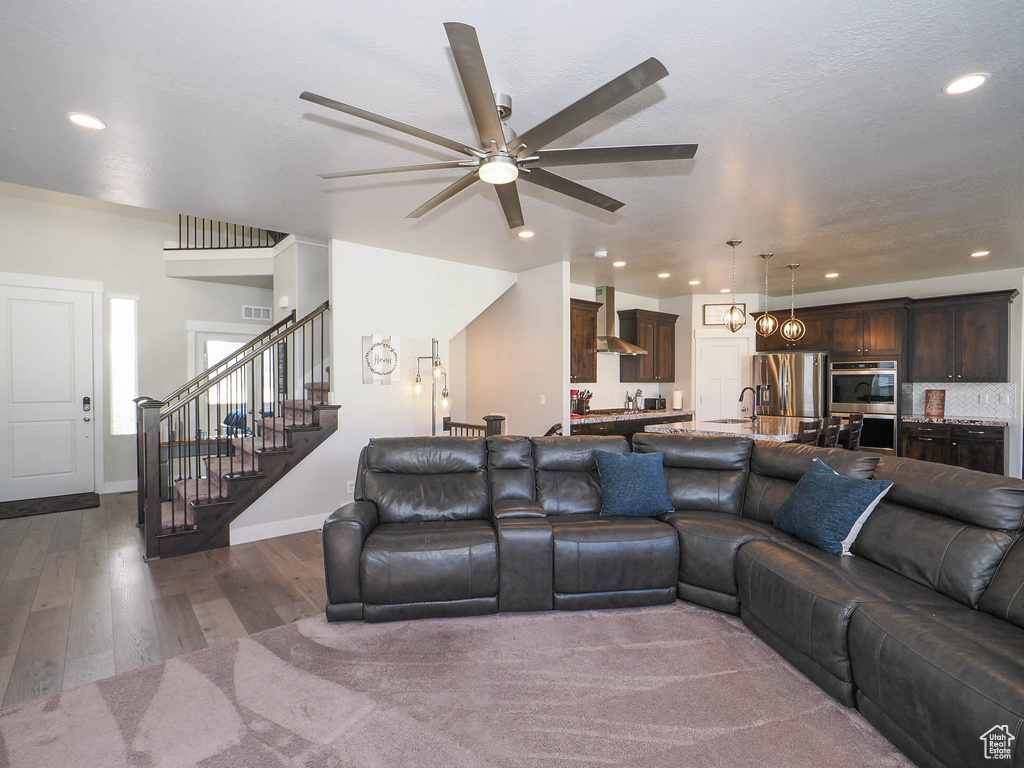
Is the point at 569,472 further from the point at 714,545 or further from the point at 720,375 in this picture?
the point at 720,375

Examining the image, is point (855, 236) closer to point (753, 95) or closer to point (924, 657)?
point (753, 95)

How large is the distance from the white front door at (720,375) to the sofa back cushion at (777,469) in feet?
15.4

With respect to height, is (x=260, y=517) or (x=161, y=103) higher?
(x=161, y=103)

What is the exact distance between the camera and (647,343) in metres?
8.02

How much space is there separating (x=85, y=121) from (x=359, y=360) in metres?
2.81

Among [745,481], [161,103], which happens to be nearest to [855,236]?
[745,481]

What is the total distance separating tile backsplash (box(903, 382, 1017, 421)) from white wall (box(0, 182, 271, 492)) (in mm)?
9607

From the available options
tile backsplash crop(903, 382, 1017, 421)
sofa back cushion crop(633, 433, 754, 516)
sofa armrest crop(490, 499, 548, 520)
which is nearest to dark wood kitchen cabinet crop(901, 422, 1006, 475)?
tile backsplash crop(903, 382, 1017, 421)

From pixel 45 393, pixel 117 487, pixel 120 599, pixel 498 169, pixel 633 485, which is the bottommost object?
pixel 120 599

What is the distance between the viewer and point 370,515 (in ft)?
10.3

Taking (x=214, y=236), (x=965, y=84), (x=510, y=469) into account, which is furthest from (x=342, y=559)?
(x=214, y=236)

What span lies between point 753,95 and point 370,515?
3.09 m

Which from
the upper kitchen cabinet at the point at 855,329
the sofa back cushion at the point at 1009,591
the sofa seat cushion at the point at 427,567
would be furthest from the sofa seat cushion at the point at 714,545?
the upper kitchen cabinet at the point at 855,329

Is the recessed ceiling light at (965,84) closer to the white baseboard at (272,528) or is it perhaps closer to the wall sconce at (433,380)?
the wall sconce at (433,380)
